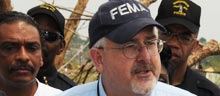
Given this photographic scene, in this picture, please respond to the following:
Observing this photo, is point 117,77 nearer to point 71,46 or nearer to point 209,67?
point 71,46

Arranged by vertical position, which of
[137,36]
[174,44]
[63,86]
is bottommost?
[63,86]

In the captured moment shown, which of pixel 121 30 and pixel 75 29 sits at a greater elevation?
pixel 121 30

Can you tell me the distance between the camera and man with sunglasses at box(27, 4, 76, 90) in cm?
388

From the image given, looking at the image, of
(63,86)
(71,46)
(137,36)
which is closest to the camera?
(137,36)

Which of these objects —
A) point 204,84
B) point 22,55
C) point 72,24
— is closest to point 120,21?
point 22,55

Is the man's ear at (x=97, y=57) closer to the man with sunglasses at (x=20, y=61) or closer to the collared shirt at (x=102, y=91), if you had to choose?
the collared shirt at (x=102, y=91)

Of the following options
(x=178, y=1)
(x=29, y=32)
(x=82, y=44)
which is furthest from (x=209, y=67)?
(x=29, y=32)

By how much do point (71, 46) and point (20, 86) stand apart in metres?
3.55

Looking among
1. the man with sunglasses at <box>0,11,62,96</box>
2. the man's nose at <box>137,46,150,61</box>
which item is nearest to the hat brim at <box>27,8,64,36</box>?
the man with sunglasses at <box>0,11,62,96</box>

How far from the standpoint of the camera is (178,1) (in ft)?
13.0

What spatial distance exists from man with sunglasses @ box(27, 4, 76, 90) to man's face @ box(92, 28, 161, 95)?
1209 mm

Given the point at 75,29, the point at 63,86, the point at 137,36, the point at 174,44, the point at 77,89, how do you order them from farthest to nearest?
the point at 75,29 < the point at 63,86 < the point at 174,44 < the point at 77,89 < the point at 137,36

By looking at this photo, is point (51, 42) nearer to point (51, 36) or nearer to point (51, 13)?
point (51, 36)

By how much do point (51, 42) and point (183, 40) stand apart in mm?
981
